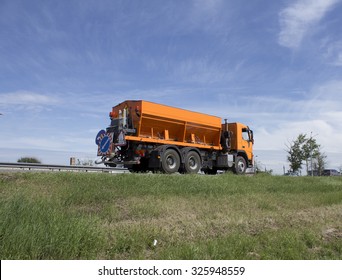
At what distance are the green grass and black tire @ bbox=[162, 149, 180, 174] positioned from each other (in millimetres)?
2594

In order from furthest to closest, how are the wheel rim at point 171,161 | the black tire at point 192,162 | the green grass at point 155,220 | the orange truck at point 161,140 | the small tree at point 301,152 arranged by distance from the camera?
the small tree at point 301,152
the black tire at point 192,162
the wheel rim at point 171,161
the orange truck at point 161,140
the green grass at point 155,220

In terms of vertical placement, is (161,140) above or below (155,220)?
above

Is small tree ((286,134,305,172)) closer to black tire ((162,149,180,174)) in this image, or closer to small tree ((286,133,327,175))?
small tree ((286,133,327,175))

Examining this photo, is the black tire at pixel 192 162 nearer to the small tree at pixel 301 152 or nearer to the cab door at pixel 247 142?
the cab door at pixel 247 142

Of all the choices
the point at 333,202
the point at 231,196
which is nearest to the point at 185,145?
the point at 231,196

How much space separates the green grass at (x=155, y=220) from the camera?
205 inches

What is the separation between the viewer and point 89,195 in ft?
28.8

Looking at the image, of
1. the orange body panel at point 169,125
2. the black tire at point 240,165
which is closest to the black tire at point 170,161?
the orange body panel at point 169,125

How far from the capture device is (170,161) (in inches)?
598

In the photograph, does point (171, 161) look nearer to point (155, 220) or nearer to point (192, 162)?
point (192, 162)

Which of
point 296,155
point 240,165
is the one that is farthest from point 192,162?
point 296,155

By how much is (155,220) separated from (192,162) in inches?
360
